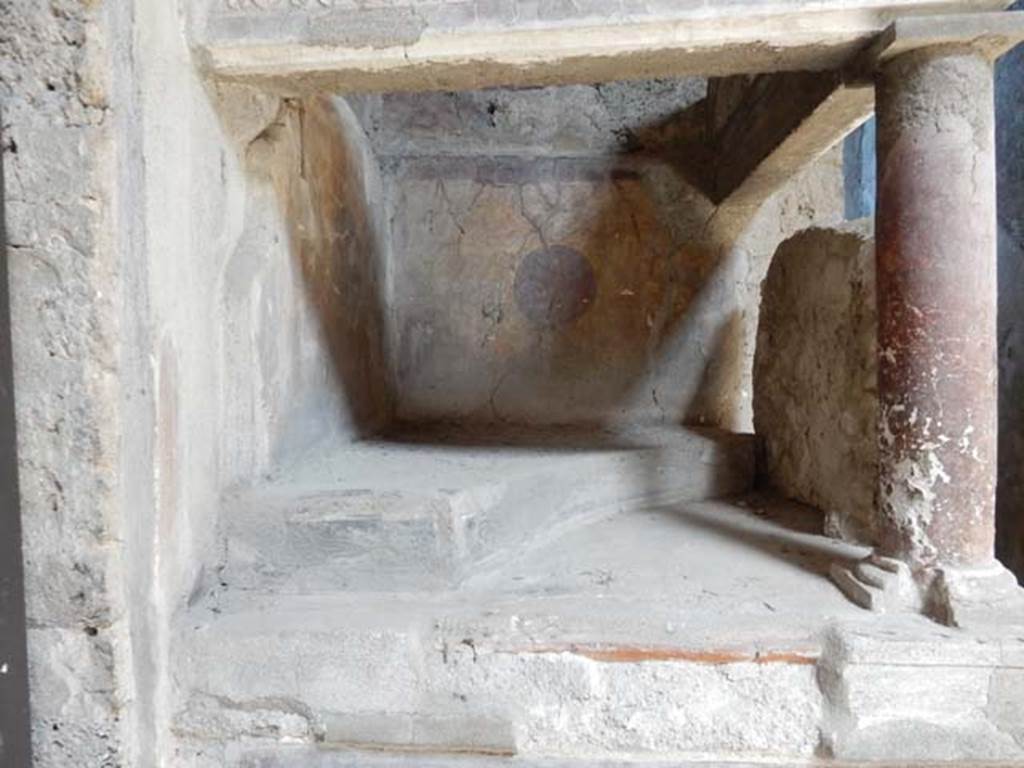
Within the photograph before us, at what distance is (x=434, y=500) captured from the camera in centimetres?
200

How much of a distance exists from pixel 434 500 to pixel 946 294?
1378mm

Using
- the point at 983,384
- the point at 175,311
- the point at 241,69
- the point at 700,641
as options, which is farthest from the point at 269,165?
the point at 983,384

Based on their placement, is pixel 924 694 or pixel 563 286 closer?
pixel 924 694

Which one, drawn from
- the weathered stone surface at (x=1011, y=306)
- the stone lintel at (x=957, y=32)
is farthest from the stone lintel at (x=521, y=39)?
the weathered stone surface at (x=1011, y=306)

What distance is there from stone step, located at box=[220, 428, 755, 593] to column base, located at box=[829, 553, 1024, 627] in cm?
97

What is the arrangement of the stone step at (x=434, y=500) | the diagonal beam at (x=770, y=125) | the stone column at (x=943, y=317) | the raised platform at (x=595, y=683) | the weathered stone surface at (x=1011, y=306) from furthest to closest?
1. the weathered stone surface at (x=1011, y=306)
2. the diagonal beam at (x=770, y=125)
3. the stone step at (x=434, y=500)
4. the stone column at (x=943, y=317)
5. the raised platform at (x=595, y=683)

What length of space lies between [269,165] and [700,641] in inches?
74.3

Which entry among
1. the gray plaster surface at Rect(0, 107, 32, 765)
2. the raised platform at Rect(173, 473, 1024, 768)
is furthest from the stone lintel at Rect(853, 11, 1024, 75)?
the gray plaster surface at Rect(0, 107, 32, 765)

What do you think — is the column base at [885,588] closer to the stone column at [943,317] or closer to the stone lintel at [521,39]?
the stone column at [943,317]

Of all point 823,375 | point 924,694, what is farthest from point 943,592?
point 823,375

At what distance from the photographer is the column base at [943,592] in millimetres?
1683

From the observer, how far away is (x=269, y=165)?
7.74ft

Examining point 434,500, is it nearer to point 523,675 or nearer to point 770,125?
point 523,675

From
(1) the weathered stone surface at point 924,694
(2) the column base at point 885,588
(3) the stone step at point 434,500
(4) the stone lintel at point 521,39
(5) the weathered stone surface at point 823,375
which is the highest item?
(4) the stone lintel at point 521,39
